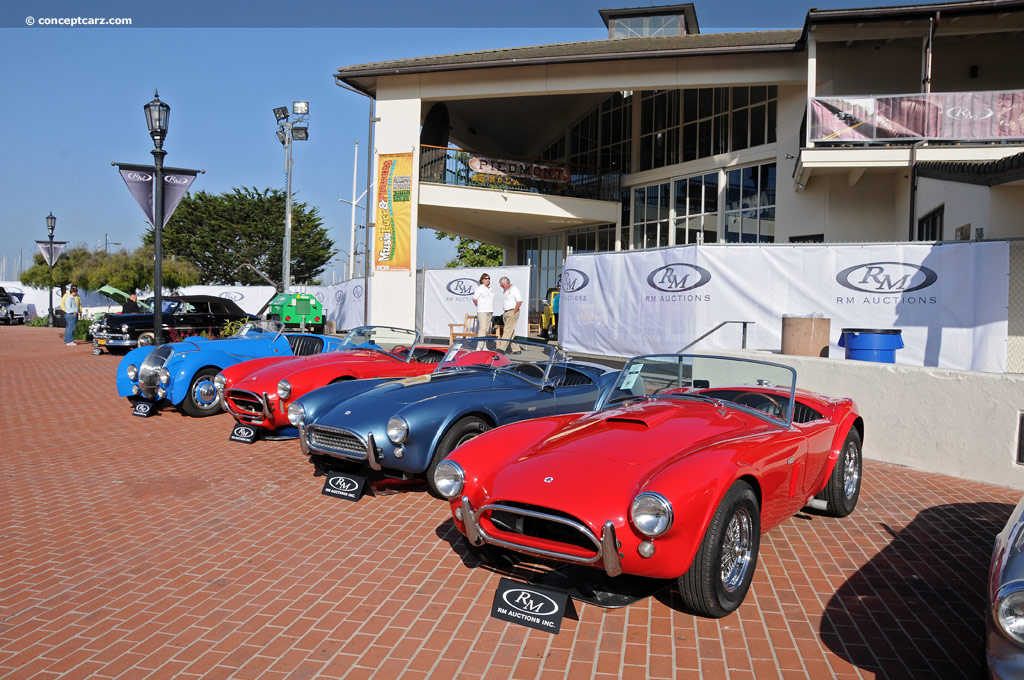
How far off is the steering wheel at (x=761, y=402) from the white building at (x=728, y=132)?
7.81 m

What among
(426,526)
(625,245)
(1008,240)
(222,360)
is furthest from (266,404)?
(625,245)

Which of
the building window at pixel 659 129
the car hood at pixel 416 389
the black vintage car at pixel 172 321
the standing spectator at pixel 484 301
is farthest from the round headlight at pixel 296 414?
the building window at pixel 659 129

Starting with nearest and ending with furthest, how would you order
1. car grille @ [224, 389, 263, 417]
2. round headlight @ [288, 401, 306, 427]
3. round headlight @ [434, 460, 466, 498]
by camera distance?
round headlight @ [434, 460, 466, 498] < round headlight @ [288, 401, 306, 427] < car grille @ [224, 389, 263, 417]

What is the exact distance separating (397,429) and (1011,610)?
154 inches

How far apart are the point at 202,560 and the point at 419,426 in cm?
177

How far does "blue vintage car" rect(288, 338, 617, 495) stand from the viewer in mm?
5410

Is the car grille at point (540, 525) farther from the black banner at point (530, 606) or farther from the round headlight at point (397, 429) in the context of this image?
the round headlight at point (397, 429)

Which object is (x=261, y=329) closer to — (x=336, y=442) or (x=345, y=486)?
(x=336, y=442)

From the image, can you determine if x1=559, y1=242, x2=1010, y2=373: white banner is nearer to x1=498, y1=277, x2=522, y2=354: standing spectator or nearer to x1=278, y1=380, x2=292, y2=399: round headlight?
x1=498, y1=277, x2=522, y2=354: standing spectator

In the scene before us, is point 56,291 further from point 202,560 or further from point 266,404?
point 202,560

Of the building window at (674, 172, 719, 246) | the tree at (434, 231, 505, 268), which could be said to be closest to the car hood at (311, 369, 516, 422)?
the building window at (674, 172, 719, 246)

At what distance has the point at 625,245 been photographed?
931 inches

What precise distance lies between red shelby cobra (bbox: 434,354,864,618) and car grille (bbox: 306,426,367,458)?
140 cm

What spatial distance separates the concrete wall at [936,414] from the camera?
636 cm
